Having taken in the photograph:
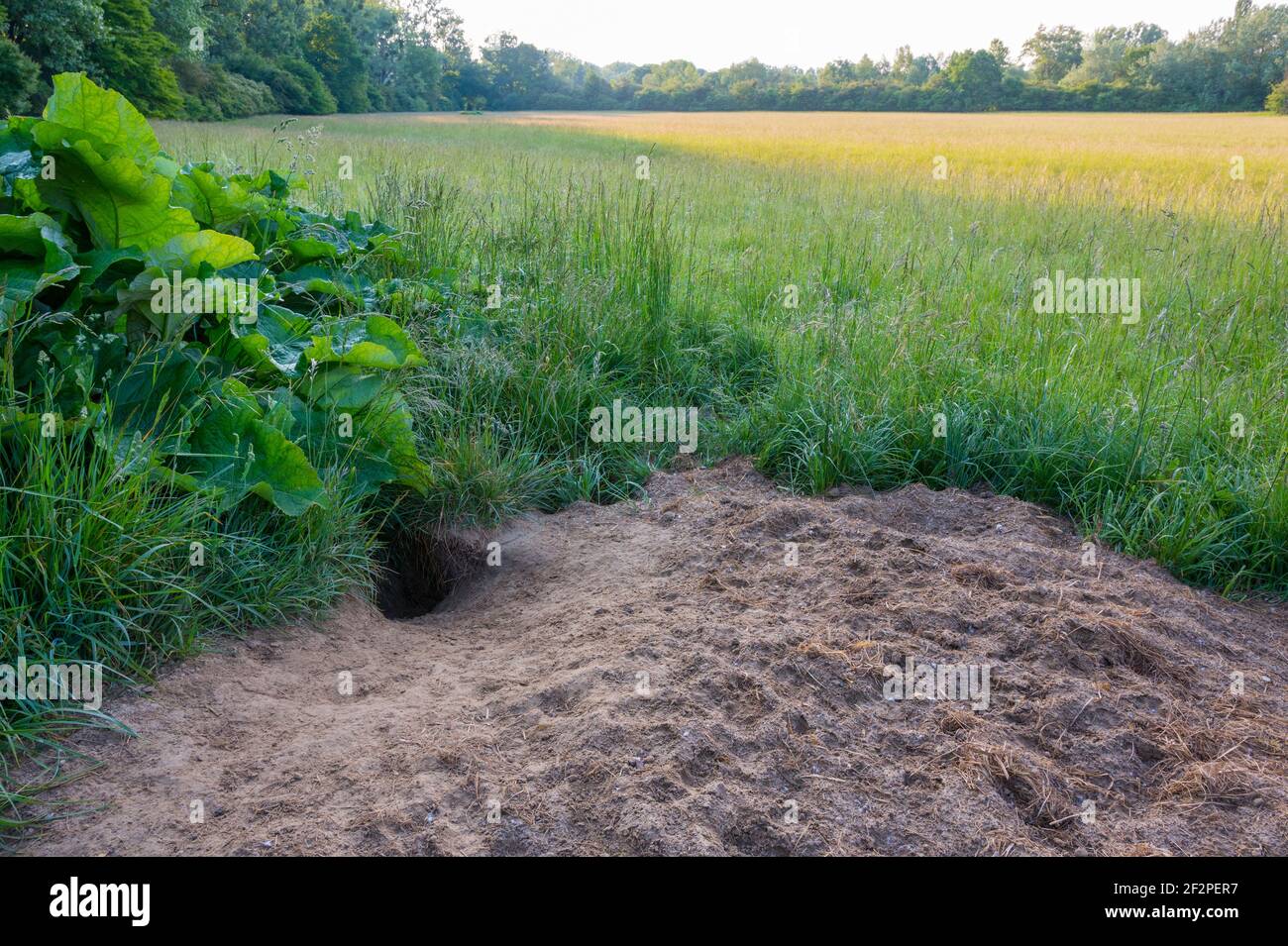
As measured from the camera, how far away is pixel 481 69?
74188mm

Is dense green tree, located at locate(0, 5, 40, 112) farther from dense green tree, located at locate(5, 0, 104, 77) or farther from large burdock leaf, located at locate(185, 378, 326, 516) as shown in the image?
large burdock leaf, located at locate(185, 378, 326, 516)

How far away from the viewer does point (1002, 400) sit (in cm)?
408

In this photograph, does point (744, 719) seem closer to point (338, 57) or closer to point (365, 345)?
point (365, 345)

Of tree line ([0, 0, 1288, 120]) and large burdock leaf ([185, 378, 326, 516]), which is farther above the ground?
tree line ([0, 0, 1288, 120])

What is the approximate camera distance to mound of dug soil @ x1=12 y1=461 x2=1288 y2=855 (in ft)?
6.41

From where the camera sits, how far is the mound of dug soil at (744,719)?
1.95m

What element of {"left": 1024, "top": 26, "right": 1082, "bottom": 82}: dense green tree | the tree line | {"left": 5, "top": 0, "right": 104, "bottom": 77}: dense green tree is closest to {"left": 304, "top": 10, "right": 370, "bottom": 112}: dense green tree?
the tree line

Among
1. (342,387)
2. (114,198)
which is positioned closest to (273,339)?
(342,387)

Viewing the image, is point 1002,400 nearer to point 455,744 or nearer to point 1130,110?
point 455,744

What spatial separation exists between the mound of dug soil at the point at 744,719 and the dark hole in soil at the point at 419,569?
1.08 feet

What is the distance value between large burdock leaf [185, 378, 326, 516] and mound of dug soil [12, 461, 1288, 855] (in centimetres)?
46

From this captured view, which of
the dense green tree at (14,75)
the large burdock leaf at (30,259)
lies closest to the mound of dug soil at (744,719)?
the large burdock leaf at (30,259)

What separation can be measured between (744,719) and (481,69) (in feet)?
267
